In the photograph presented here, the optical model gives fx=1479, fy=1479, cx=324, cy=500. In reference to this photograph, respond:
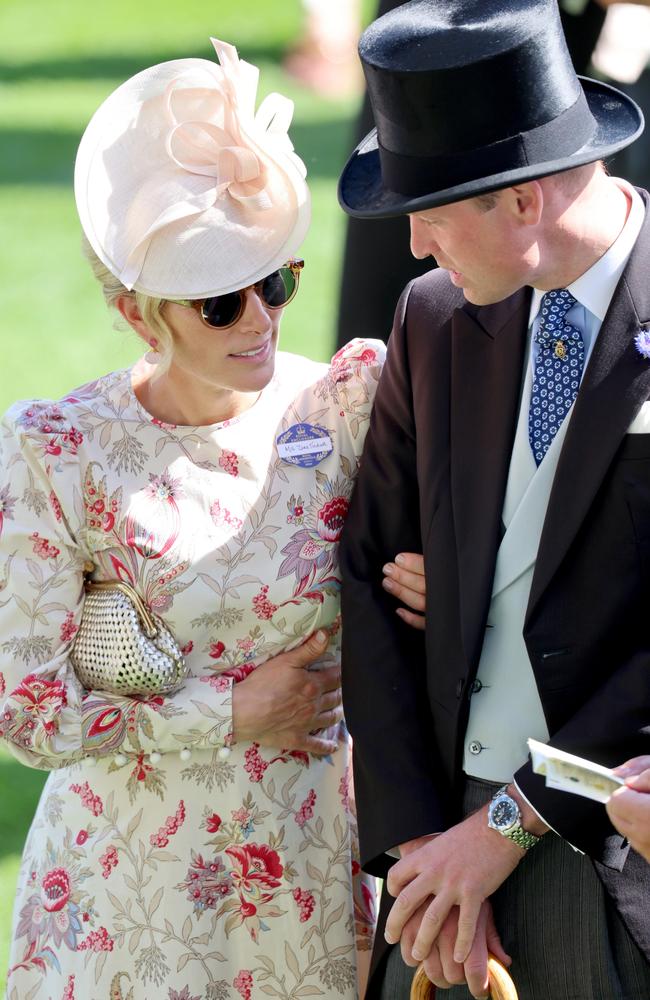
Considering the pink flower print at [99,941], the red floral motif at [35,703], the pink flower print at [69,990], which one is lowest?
the pink flower print at [69,990]

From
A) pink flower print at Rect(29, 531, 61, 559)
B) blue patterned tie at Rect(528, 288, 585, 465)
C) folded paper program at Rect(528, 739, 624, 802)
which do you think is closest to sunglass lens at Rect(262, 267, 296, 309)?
blue patterned tie at Rect(528, 288, 585, 465)

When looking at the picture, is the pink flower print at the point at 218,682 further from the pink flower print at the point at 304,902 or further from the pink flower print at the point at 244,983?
the pink flower print at the point at 244,983

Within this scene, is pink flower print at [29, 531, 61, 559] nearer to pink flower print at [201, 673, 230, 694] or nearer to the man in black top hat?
pink flower print at [201, 673, 230, 694]

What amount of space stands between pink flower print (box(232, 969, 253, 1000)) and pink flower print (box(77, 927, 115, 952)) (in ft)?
0.90

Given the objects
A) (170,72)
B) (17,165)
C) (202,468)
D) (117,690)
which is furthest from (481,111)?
(17,165)

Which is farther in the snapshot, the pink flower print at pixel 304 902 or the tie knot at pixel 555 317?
the pink flower print at pixel 304 902

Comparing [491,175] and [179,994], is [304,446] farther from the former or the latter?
[179,994]

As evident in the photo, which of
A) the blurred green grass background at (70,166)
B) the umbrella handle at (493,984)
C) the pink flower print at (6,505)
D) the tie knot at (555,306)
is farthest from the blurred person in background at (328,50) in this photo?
the umbrella handle at (493,984)

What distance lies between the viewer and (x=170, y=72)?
2979 millimetres

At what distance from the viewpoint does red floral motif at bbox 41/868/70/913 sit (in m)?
3.14

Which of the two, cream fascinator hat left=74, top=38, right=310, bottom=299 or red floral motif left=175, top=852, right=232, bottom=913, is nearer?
cream fascinator hat left=74, top=38, right=310, bottom=299

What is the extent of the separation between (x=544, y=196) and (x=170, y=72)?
0.84 m

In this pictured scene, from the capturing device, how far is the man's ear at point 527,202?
104 inches

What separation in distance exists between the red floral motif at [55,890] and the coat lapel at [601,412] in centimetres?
121
